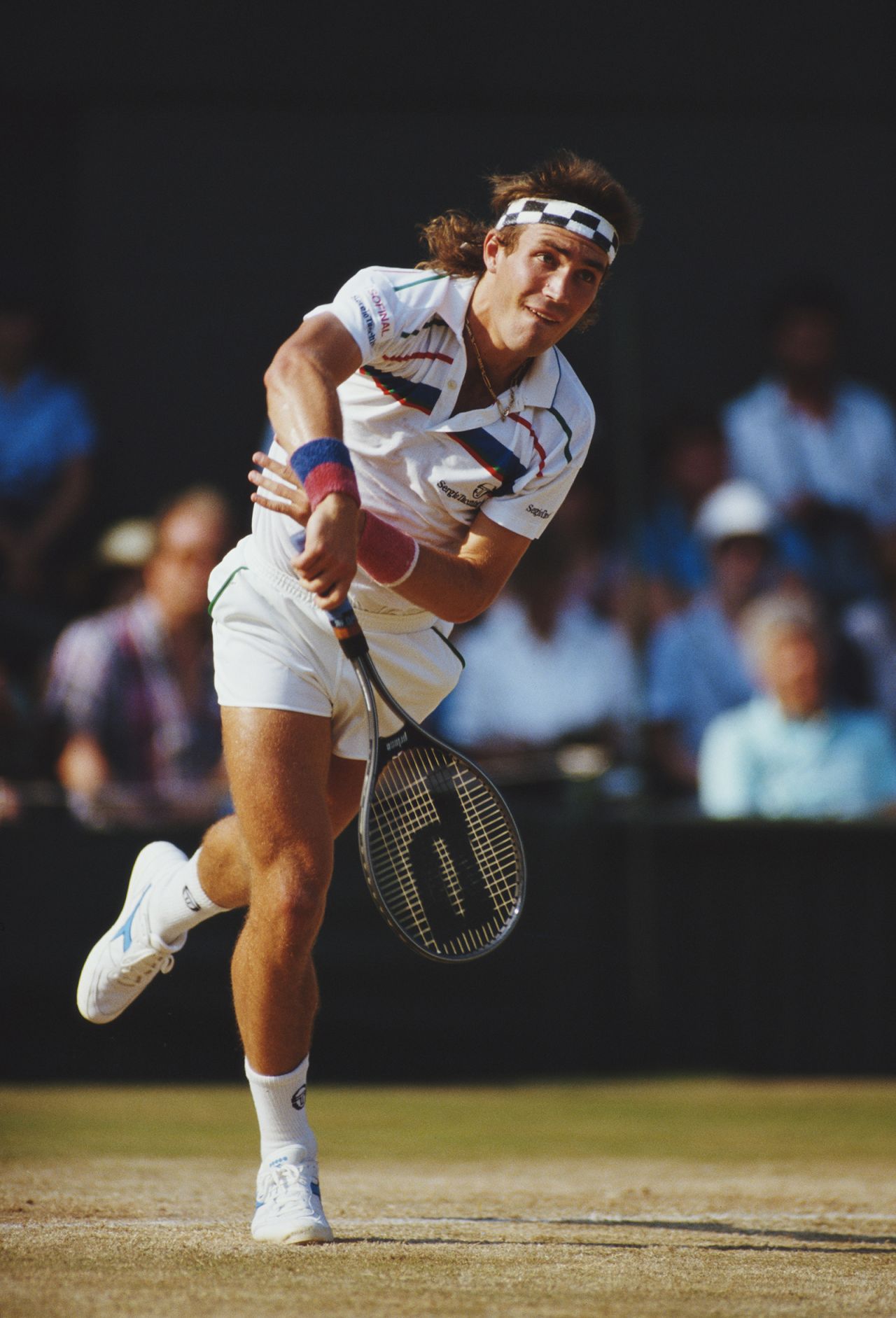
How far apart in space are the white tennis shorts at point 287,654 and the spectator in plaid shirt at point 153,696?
2896 mm

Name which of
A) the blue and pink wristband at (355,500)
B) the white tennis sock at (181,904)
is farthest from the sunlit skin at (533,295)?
the white tennis sock at (181,904)

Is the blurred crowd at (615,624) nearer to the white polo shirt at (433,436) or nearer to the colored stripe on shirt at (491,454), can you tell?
the white polo shirt at (433,436)

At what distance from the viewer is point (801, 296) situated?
8.84m

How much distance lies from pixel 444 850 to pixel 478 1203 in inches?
40.2

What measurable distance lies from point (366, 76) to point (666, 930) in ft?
15.3

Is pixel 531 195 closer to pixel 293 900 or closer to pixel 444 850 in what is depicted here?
pixel 444 850

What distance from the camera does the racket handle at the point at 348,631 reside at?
373 cm

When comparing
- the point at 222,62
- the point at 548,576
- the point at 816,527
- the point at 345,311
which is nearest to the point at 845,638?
the point at 816,527

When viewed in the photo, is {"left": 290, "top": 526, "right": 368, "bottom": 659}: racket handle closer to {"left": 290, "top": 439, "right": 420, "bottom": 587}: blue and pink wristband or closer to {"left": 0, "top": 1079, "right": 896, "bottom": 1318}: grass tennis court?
{"left": 290, "top": 439, "right": 420, "bottom": 587}: blue and pink wristband

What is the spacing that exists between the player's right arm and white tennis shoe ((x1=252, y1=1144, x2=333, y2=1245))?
1.21 metres

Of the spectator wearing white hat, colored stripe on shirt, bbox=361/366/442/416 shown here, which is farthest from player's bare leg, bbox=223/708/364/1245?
the spectator wearing white hat

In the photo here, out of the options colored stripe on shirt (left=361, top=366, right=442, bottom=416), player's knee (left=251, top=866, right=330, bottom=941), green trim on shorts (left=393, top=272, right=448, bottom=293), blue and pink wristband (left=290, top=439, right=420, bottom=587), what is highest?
green trim on shorts (left=393, top=272, right=448, bottom=293)

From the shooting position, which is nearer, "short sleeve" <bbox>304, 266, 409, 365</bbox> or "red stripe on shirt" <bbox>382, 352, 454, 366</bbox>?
"short sleeve" <bbox>304, 266, 409, 365</bbox>

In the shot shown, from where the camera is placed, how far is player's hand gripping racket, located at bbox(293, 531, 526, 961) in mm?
3779
